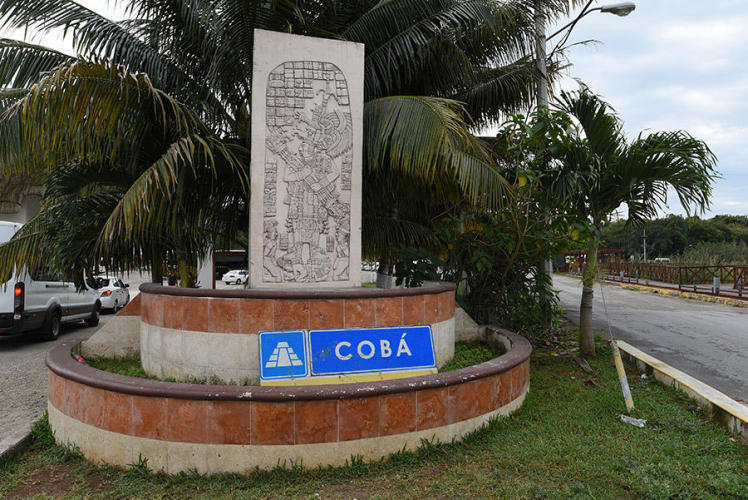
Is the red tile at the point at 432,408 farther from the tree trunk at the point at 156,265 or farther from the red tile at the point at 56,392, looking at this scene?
the tree trunk at the point at 156,265

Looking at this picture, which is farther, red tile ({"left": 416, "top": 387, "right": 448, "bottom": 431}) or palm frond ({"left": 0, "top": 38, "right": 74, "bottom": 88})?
palm frond ({"left": 0, "top": 38, "right": 74, "bottom": 88})

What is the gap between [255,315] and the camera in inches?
171

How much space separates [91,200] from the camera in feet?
21.4

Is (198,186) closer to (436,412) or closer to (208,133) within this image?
(208,133)

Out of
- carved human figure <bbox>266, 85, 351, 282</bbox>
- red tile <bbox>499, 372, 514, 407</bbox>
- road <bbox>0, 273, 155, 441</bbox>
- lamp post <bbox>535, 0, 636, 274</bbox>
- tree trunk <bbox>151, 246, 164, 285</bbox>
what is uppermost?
lamp post <bbox>535, 0, 636, 274</bbox>

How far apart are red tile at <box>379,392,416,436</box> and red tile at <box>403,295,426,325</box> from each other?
1083 mm

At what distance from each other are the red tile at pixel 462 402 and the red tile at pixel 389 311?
95 centimetres

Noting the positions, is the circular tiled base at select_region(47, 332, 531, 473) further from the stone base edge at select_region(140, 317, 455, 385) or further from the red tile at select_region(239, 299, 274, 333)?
the red tile at select_region(239, 299, 274, 333)

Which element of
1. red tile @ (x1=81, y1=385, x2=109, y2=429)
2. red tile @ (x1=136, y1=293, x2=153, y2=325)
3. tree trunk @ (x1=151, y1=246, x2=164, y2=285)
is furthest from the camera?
tree trunk @ (x1=151, y1=246, x2=164, y2=285)

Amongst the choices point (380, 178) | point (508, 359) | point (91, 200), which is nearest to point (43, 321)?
point (91, 200)

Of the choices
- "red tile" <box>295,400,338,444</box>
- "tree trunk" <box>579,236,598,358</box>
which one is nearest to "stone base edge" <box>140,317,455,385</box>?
"red tile" <box>295,400,338,444</box>

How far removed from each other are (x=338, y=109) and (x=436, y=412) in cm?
350

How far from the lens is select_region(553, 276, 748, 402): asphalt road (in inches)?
271

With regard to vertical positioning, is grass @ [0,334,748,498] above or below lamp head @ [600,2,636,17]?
below
